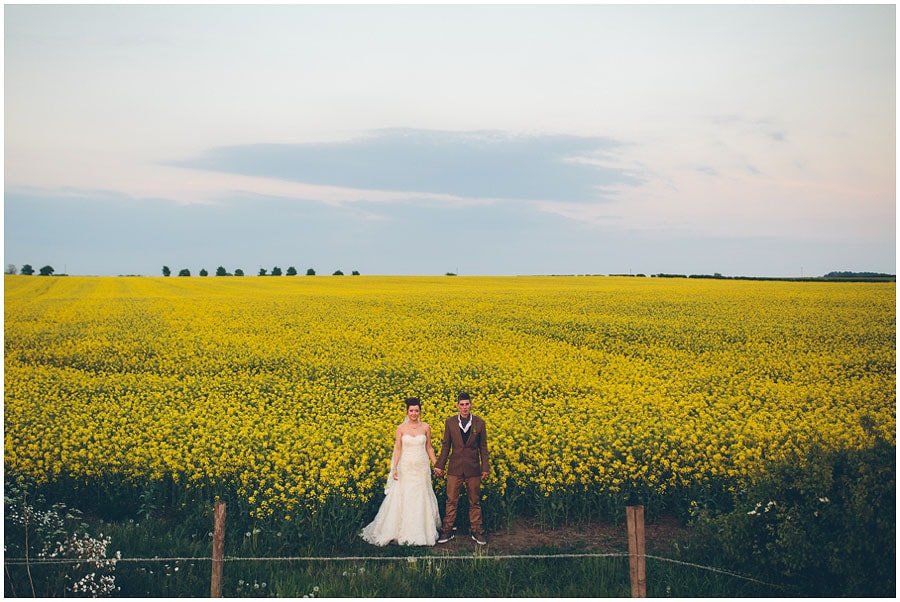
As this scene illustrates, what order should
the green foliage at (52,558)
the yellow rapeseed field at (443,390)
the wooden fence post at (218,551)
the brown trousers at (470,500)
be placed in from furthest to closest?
the yellow rapeseed field at (443,390), the brown trousers at (470,500), the green foliage at (52,558), the wooden fence post at (218,551)

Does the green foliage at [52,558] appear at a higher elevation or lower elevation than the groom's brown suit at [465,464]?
lower

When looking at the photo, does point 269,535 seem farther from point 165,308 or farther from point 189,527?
point 165,308

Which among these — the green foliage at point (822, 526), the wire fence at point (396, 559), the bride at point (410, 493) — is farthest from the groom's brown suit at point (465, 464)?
the green foliage at point (822, 526)

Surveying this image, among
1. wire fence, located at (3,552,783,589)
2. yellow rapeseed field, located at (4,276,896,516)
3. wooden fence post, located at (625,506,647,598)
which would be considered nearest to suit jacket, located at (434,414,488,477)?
wire fence, located at (3,552,783,589)

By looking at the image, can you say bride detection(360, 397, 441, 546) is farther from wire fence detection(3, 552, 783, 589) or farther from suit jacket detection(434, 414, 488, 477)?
wire fence detection(3, 552, 783, 589)

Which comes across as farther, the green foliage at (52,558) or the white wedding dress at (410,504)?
the white wedding dress at (410,504)

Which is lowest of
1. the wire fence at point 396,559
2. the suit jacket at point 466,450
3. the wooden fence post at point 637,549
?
the wire fence at point 396,559

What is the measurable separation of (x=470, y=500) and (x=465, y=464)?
538 millimetres

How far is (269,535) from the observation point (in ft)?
32.6

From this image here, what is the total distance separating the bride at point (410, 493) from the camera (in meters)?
9.52

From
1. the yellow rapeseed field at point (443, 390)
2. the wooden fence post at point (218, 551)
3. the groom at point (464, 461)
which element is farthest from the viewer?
the yellow rapeseed field at point (443, 390)

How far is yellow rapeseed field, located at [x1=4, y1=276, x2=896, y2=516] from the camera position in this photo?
438 inches

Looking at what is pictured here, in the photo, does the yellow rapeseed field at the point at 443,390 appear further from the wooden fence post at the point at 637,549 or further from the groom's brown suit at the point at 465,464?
the wooden fence post at the point at 637,549

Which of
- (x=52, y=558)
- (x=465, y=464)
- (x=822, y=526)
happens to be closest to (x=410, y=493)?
(x=465, y=464)
